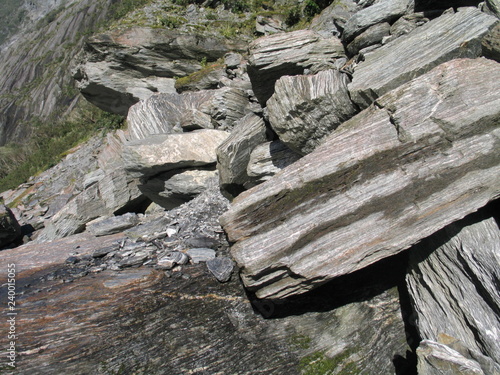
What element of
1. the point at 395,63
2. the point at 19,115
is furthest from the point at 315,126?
the point at 19,115

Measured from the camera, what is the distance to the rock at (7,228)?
1431cm

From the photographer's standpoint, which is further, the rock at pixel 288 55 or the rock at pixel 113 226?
the rock at pixel 113 226

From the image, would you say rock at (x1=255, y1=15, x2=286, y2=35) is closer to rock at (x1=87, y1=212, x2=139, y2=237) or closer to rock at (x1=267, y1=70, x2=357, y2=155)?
rock at (x1=267, y1=70, x2=357, y2=155)

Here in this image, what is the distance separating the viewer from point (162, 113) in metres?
13.8

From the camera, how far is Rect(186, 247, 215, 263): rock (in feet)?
23.0

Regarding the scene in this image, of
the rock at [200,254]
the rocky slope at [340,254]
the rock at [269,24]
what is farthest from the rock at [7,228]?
the rock at [269,24]

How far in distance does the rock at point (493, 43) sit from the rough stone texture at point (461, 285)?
108 inches

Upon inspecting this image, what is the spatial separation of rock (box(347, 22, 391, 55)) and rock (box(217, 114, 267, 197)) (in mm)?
2923

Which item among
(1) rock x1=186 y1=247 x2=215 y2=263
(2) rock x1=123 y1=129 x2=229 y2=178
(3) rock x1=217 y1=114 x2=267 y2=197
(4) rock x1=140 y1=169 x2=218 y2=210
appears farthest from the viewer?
(4) rock x1=140 y1=169 x2=218 y2=210

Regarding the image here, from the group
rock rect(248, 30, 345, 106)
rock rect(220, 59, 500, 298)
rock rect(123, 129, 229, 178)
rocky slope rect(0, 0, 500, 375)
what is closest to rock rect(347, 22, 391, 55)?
rocky slope rect(0, 0, 500, 375)

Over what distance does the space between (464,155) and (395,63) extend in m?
2.20

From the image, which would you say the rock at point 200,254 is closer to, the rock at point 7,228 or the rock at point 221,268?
the rock at point 221,268

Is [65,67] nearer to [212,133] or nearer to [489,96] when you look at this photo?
[212,133]

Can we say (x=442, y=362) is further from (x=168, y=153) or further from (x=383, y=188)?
(x=168, y=153)
